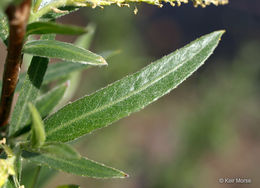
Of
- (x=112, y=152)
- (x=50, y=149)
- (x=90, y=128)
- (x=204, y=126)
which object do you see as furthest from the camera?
(x=112, y=152)

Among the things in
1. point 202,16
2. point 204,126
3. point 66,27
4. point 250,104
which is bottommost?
point 66,27

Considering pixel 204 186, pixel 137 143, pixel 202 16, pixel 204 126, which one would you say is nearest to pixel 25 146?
pixel 204 126

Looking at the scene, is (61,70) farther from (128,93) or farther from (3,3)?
(3,3)

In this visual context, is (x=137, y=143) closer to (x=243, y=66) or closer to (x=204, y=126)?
(x=204, y=126)

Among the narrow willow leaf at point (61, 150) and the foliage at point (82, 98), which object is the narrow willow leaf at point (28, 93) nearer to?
the foliage at point (82, 98)

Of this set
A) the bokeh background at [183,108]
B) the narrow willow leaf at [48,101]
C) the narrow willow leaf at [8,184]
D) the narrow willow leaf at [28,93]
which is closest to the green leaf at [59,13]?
the narrow willow leaf at [28,93]

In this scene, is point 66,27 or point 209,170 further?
point 209,170
